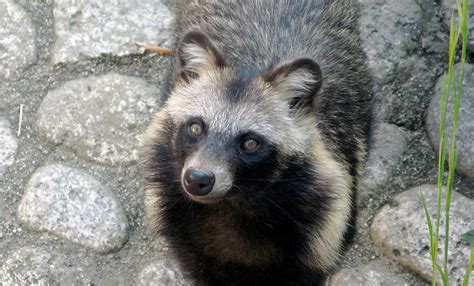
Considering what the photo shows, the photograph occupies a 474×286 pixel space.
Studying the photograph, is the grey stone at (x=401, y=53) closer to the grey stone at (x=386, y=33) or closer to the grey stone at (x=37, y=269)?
the grey stone at (x=386, y=33)

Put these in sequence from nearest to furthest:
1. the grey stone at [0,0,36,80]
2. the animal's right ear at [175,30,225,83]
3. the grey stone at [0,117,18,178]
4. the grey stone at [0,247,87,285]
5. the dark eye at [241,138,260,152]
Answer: the dark eye at [241,138,260,152] < the animal's right ear at [175,30,225,83] < the grey stone at [0,247,87,285] < the grey stone at [0,117,18,178] < the grey stone at [0,0,36,80]

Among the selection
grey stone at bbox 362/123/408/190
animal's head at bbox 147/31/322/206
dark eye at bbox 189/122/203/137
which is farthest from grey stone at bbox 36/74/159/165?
grey stone at bbox 362/123/408/190

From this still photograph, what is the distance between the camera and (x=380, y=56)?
496cm

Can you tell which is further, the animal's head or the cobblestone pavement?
the cobblestone pavement

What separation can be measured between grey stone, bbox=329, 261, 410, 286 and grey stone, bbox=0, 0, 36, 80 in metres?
2.39

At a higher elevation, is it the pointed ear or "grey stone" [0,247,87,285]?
the pointed ear

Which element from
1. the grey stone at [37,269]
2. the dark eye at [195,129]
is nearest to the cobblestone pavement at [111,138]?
the grey stone at [37,269]

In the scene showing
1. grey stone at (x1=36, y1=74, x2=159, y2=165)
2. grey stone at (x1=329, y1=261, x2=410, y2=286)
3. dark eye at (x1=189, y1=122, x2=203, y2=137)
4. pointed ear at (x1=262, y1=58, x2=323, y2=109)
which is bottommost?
grey stone at (x1=36, y1=74, x2=159, y2=165)

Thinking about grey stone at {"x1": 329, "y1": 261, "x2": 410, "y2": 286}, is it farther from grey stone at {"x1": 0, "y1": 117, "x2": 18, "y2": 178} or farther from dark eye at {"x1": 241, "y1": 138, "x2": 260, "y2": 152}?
grey stone at {"x1": 0, "y1": 117, "x2": 18, "y2": 178}

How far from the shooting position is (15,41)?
15.7ft

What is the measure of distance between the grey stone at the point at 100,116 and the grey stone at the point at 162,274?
719 millimetres

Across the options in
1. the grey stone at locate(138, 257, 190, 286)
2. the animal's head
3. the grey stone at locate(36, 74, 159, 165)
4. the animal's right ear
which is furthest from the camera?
the grey stone at locate(36, 74, 159, 165)

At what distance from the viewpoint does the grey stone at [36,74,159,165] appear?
14.9 ft

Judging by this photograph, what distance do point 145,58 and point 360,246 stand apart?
1.90 metres
